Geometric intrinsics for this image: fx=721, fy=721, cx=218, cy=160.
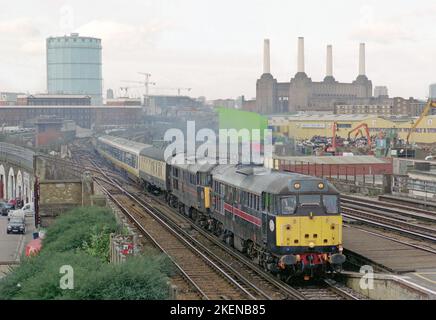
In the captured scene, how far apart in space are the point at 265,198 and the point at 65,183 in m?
28.8

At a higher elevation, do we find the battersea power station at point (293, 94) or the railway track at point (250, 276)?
the battersea power station at point (293, 94)

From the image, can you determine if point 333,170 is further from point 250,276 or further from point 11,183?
point 250,276

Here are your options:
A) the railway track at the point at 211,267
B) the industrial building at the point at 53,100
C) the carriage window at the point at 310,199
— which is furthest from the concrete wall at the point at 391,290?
the industrial building at the point at 53,100

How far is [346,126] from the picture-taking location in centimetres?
11694

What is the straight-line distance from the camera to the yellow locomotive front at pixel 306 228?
19484 mm

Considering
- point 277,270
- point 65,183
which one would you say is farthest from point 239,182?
point 65,183

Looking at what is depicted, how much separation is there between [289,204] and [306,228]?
802 millimetres

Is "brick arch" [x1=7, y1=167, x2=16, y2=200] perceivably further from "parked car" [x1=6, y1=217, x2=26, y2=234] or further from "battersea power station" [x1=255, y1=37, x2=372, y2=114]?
"battersea power station" [x1=255, y1=37, x2=372, y2=114]

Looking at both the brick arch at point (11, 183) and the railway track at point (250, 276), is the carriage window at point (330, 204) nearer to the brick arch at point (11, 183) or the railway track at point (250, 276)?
the railway track at point (250, 276)

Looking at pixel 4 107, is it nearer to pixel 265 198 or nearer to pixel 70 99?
pixel 70 99

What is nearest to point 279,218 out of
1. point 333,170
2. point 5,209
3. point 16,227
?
point 16,227

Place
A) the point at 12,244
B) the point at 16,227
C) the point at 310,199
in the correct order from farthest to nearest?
the point at 16,227 < the point at 12,244 < the point at 310,199

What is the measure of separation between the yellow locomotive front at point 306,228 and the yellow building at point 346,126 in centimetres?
7753

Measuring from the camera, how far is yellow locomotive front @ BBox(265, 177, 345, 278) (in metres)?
19.5
